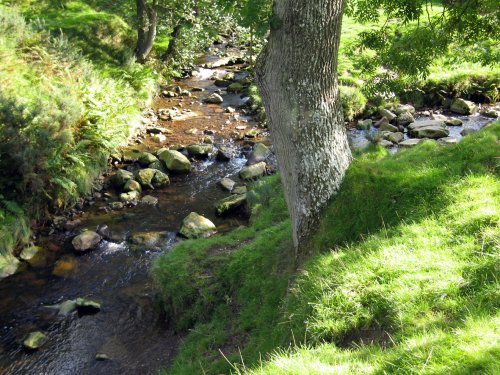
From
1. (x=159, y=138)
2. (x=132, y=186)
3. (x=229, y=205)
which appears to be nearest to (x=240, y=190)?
(x=229, y=205)

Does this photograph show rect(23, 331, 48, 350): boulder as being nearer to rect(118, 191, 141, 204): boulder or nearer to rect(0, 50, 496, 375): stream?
rect(0, 50, 496, 375): stream

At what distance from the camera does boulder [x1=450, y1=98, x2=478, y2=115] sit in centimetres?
1805

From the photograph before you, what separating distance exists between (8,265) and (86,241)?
174cm

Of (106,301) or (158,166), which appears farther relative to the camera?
(158,166)

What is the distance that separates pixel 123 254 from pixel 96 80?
7.56m

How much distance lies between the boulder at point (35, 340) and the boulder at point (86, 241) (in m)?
2.80

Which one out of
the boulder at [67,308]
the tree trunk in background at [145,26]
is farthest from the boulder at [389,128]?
the boulder at [67,308]

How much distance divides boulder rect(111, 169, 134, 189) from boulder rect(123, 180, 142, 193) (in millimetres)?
183

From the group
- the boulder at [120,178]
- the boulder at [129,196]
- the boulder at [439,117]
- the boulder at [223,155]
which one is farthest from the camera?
the boulder at [439,117]

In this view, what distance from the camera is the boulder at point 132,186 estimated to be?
43.9 feet

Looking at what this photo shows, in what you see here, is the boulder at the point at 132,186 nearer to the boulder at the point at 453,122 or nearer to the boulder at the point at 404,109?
the boulder at the point at 404,109

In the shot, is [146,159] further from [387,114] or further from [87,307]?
[387,114]

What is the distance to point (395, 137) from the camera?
15.6m

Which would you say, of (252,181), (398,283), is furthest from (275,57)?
(252,181)
